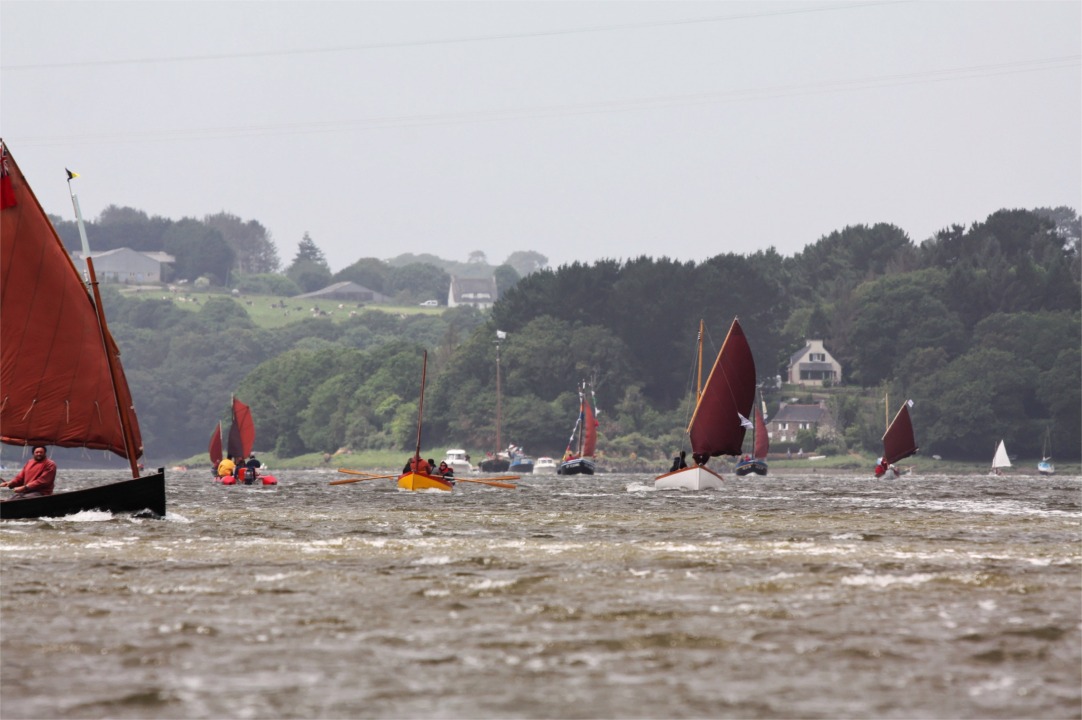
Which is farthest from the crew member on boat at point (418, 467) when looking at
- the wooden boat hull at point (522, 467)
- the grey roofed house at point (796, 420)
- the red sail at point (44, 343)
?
the grey roofed house at point (796, 420)

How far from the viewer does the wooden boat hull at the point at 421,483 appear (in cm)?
7294

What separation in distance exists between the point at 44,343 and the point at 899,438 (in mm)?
94805

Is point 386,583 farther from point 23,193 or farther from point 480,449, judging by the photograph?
point 480,449

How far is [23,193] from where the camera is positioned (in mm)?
37688

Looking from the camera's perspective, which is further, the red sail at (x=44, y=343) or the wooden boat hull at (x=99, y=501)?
the wooden boat hull at (x=99, y=501)

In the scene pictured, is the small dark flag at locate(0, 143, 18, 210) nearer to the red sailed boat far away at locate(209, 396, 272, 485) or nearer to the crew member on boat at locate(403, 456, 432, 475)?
the crew member on boat at locate(403, 456, 432, 475)

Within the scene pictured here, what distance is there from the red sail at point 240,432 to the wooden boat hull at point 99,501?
232ft

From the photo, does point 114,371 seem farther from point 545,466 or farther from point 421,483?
point 545,466

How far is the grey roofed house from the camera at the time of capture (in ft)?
620

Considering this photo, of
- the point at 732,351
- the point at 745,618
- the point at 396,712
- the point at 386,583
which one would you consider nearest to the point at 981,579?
the point at 745,618

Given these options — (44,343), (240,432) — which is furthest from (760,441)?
(44,343)

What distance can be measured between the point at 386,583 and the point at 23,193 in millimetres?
17732

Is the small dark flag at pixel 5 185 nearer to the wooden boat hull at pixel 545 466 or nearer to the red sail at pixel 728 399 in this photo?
the red sail at pixel 728 399

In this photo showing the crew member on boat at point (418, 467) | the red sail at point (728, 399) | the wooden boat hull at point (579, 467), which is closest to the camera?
the crew member on boat at point (418, 467)
